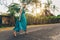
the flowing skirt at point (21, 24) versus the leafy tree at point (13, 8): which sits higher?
the leafy tree at point (13, 8)

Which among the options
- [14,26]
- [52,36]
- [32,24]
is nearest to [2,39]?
[14,26]

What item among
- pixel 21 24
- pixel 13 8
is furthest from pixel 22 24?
pixel 13 8

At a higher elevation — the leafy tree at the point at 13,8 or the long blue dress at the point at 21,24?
the leafy tree at the point at 13,8

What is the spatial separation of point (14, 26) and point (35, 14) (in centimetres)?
29

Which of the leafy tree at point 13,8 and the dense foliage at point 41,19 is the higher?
the leafy tree at point 13,8

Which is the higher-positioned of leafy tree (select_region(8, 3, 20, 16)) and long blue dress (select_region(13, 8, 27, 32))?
leafy tree (select_region(8, 3, 20, 16))

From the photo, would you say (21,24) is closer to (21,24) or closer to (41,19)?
(21,24)

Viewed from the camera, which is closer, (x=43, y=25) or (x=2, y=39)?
(x=2, y=39)

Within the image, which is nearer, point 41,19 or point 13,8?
point 13,8

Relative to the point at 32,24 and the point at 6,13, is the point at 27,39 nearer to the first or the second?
the point at 32,24

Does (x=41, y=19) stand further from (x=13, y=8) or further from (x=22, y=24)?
(x=13, y=8)

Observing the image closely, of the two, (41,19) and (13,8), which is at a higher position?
(13,8)

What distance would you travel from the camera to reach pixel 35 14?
6.86 feet

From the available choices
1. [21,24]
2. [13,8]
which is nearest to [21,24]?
[21,24]
